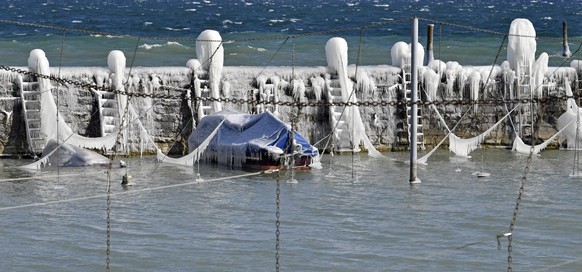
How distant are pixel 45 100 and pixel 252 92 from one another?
18.9 feet

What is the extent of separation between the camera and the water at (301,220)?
1012 inches

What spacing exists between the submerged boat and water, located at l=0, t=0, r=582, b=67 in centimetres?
289

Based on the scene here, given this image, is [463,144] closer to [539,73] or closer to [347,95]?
[347,95]

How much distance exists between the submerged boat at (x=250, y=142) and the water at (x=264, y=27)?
2.89 metres

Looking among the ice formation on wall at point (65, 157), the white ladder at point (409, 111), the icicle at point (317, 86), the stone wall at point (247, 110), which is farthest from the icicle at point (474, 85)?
the ice formation on wall at point (65, 157)

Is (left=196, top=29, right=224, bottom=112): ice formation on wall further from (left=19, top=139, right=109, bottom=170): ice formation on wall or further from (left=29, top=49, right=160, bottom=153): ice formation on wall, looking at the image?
(left=19, top=139, right=109, bottom=170): ice formation on wall

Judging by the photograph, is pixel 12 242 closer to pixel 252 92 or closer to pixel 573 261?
pixel 573 261

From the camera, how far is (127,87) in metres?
37.8

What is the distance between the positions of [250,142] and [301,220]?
6.81 meters

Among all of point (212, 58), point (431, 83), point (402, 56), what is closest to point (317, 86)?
point (402, 56)

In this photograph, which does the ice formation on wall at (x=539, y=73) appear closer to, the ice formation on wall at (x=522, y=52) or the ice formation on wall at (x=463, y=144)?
the ice formation on wall at (x=522, y=52)

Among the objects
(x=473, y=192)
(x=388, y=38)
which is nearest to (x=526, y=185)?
(x=473, y=192)

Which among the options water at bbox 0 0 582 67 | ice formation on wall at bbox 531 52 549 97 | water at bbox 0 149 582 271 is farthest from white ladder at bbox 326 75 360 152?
ice formation on wall at bbox 531 52 549 97

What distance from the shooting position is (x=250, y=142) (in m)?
35.8
